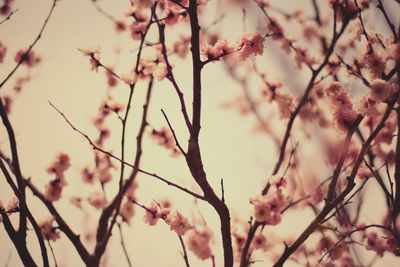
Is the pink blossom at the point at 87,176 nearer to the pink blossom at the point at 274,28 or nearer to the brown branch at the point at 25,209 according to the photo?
the brown branch at the point at 25,209

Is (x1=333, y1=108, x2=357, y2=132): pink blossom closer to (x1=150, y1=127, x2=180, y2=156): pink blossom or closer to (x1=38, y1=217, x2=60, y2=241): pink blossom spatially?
(x1=150, y1=127, x2=180, y2=156): pink blossom

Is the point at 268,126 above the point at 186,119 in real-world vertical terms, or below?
above

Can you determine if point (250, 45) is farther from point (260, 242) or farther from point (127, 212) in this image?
point (127, 212)

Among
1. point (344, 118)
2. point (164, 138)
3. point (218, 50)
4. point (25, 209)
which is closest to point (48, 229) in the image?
point (25, 209)

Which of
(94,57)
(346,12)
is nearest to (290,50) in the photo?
(346,12)

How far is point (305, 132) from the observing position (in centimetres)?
361

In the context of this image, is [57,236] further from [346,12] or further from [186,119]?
[346,12]

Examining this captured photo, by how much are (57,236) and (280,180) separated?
1.92 m

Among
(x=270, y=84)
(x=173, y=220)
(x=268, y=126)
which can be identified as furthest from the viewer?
(x=268, y=126)

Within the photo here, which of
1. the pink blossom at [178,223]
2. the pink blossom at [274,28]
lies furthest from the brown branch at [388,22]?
the pink blossom at [178,223]

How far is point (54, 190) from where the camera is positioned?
267cm

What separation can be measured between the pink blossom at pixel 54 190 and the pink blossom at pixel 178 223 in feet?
4.09

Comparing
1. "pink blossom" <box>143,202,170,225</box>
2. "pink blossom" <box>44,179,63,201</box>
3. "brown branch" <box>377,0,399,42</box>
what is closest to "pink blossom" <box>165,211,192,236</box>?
A: "pink blossom" <box>143,202,170,225</box>

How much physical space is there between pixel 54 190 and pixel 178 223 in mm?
1385
